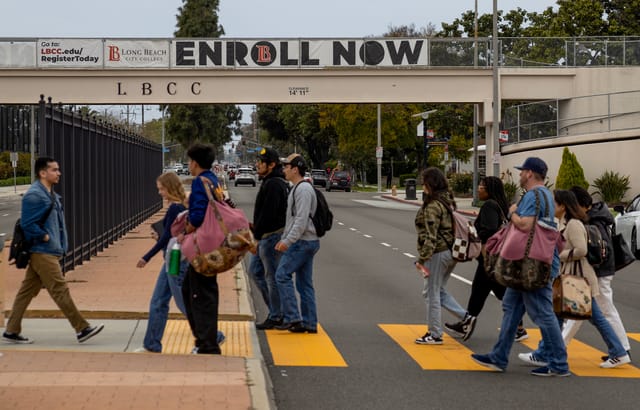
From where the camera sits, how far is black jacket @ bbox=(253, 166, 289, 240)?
440 inches

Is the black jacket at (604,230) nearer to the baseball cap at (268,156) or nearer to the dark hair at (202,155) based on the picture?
the baseball cap at (268,156)

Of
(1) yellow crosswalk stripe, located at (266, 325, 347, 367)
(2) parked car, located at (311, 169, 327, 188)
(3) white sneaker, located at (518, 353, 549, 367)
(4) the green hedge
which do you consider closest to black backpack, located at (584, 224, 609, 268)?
(3) white sneaker, located at (518, 353, 549, 367)

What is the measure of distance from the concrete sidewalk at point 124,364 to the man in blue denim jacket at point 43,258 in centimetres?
18

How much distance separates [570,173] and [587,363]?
31.2m

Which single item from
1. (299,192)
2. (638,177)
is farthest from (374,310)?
(638,177)

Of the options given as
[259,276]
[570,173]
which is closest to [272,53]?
[570,173]

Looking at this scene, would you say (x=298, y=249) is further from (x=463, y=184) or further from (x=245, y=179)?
(x=245, y=179)

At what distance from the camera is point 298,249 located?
10992 mm

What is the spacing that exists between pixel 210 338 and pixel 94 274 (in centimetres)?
792

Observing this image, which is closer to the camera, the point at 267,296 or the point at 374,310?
the point at 267,296

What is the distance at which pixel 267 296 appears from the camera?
38.7ft

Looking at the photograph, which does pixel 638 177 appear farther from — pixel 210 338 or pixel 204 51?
pixel 210 338

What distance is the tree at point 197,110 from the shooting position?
9844cm

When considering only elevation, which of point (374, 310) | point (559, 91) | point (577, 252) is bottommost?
point (374, 310)
